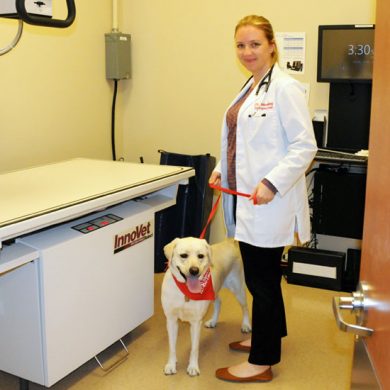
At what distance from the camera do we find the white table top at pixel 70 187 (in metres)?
1.89

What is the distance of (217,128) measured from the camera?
386 centimetres

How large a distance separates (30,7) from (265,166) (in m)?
1.00

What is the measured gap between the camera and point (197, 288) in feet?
7.56

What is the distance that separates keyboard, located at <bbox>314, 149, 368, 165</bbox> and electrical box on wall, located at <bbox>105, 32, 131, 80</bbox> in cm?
154

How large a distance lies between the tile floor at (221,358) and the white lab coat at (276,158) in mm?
705

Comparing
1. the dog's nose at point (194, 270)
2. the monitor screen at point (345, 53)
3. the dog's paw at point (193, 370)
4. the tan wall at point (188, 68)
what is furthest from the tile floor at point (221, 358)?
the monitor screen at point (345, 53)

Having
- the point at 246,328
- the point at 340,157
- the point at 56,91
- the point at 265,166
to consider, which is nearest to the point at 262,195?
the point at 265,166

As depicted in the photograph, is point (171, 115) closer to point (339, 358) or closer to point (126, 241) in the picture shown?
point (126, 241)

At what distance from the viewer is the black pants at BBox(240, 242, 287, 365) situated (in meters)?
2.15

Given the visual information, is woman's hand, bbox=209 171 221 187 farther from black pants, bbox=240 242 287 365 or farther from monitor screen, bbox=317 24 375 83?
monitor screen, bbox=317 24 375 83

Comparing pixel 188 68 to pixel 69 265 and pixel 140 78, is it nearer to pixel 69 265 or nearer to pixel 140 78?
pixel 140 78

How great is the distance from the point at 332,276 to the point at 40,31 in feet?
7.69

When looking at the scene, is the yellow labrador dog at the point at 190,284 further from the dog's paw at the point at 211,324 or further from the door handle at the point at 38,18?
the door handle at the point at 38,18

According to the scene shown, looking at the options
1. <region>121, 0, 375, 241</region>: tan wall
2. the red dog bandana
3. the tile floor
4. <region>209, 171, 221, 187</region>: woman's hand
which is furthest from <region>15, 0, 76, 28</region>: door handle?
<region>121, 0, 375, 241</region>: tan wall
